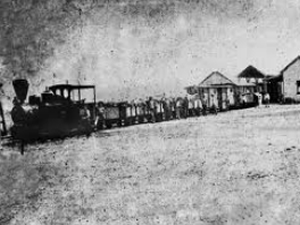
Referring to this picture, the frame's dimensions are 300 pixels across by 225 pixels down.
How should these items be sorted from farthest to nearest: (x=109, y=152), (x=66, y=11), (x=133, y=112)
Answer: (x=133, y=112), (x=109, y=152), (x=66, y=11)

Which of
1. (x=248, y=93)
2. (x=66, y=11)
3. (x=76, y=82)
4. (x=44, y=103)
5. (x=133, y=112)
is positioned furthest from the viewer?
(x=248, y=93)

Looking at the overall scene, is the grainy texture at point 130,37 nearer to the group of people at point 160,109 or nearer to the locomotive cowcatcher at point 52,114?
the locomotive cowcatcher at point 52,114

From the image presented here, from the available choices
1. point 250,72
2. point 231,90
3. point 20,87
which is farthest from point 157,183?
point 231,90

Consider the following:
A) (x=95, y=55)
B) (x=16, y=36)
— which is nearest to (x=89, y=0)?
(x=95, y=55)

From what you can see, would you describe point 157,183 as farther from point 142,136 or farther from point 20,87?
point 142,136

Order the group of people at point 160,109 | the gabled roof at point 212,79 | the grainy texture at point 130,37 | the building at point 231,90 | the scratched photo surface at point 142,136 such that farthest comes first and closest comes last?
the group of people at point 160,109 → the building at point 231,90 → the gabled roof at point 212,79 → the grainy texture at point 130,37 → the scratched photo surface at point 142,136

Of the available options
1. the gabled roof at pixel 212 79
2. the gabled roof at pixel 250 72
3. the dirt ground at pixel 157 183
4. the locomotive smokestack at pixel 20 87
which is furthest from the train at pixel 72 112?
the gabled roof at pixel 212 79

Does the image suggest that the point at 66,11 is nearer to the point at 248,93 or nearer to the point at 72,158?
the point at 72,158
